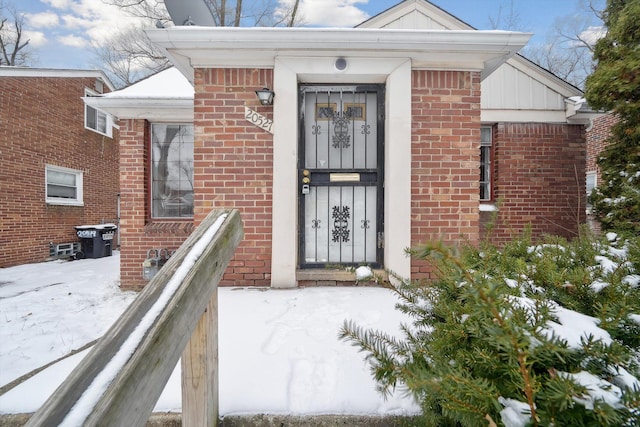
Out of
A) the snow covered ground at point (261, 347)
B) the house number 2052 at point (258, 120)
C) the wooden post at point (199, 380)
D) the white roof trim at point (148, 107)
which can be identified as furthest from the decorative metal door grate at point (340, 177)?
the white roof trim at point (148, 107)

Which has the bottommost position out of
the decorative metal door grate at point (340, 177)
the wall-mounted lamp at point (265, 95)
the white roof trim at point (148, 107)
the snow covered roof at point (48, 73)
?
the decorative metal door grate at point (340, 177)

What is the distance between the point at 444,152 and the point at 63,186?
36.9 ft

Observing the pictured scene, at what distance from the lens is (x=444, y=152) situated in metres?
3.46

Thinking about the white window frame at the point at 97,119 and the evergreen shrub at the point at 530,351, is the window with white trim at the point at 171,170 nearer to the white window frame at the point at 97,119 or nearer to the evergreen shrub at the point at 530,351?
the evergreen shrub at the point at 530,351

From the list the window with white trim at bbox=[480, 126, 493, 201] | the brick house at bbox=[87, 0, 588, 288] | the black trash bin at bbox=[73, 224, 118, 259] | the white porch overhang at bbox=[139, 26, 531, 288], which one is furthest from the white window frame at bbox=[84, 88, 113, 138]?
the window with white trim at bbox=[480, 126, 493, 201]

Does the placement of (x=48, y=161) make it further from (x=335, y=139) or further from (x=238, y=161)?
(x=335, y=139)

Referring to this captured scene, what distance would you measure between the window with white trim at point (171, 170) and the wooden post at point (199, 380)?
4.30 meters

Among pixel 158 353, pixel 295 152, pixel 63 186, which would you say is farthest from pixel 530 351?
pixel 63 186

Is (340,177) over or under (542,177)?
under

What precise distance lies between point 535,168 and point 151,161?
7214 millimetres

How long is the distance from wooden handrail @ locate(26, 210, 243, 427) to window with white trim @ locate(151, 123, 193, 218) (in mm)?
4024

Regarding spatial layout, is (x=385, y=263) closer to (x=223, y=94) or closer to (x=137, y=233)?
(x=223, y=94)

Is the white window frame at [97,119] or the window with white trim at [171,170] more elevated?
the white window frame at [97,119]

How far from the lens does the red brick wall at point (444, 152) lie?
344 cm
